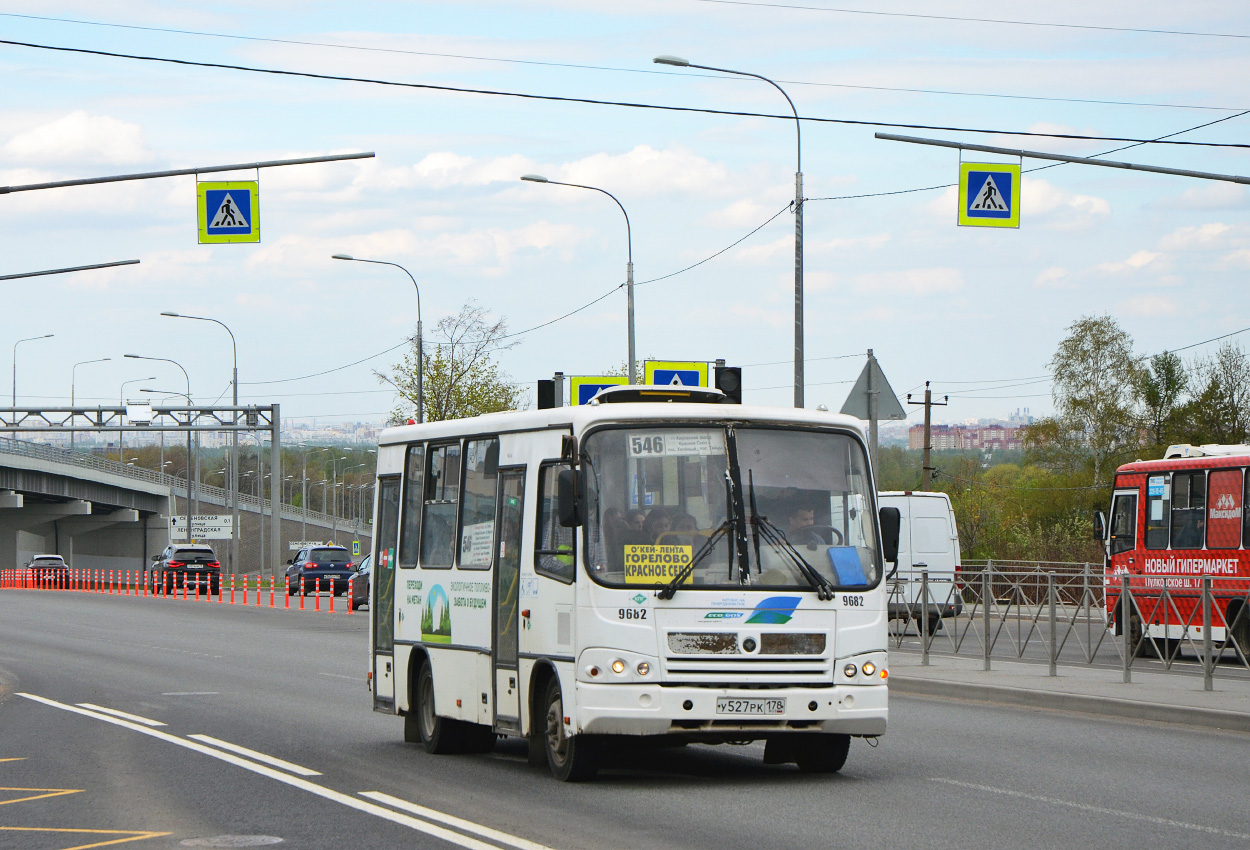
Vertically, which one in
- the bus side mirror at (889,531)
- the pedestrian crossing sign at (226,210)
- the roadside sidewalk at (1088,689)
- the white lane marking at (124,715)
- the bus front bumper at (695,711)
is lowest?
the white lane marking at (124,715)

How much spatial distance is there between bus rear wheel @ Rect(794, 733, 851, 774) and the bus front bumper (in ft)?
2.14

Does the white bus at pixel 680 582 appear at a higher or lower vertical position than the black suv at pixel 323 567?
higher

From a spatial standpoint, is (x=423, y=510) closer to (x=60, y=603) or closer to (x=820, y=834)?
(x=820, y=834)

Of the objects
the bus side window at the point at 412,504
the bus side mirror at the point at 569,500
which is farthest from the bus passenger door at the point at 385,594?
the bus side mirror at the point at 569,500

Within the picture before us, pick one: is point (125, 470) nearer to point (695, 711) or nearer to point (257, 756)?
point (257, 756)

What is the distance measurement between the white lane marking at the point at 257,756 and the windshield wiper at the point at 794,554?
3.60m

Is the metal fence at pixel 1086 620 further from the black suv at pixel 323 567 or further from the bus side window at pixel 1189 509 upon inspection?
the black suv at pixel 323 567

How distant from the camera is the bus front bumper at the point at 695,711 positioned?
10.4m

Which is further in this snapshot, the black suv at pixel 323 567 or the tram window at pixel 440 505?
the black suv at pixel 323 567

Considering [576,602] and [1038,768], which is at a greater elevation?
[576,602]

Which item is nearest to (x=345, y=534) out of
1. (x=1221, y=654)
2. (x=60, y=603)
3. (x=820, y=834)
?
(x=60, y=603)

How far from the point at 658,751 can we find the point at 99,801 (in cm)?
432

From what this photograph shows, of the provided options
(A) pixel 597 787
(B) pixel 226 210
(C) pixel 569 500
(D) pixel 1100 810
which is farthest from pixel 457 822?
(B) pixel 226 210

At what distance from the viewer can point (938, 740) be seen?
1371 centimetres
